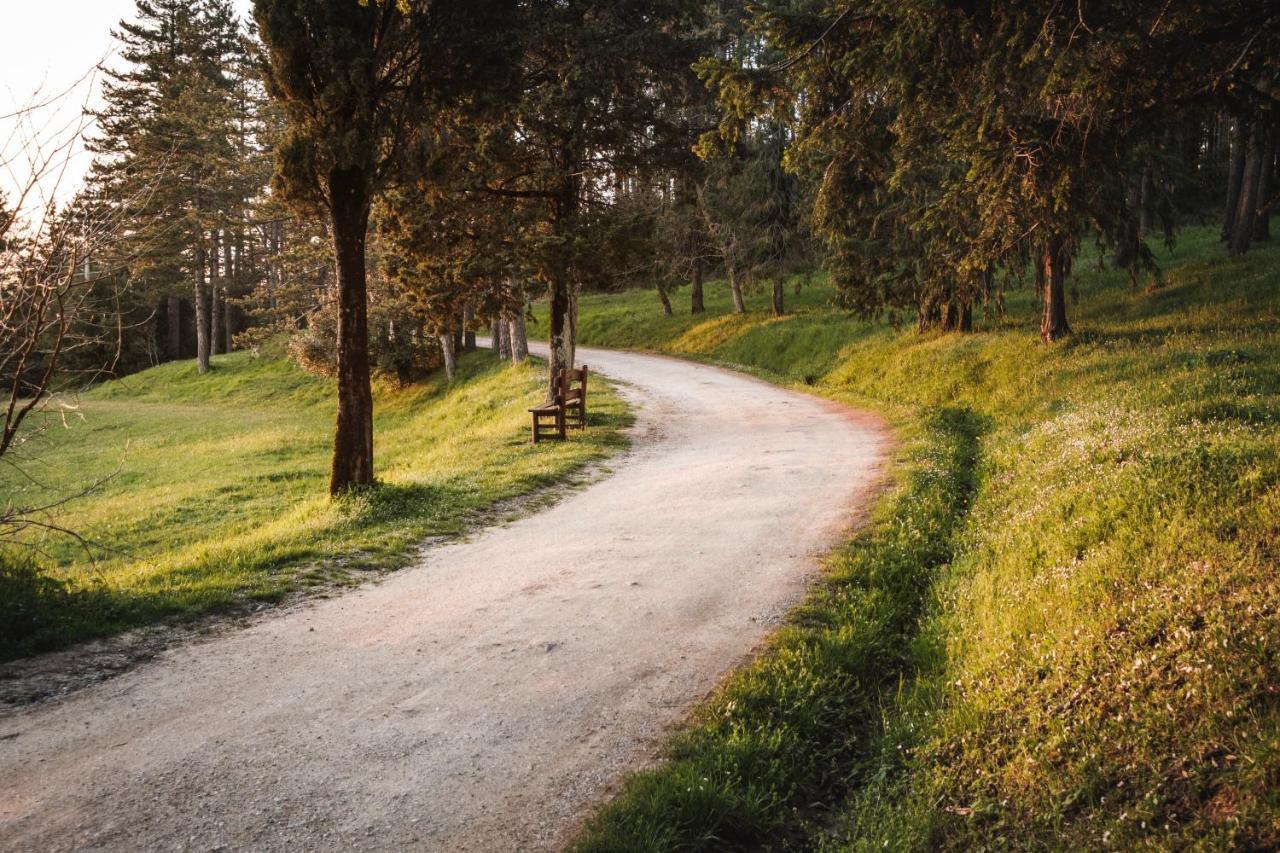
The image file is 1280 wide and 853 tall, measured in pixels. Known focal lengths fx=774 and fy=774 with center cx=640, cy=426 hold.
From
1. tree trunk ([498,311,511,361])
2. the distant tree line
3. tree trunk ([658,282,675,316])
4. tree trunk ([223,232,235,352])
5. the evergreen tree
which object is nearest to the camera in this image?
the distant tree line

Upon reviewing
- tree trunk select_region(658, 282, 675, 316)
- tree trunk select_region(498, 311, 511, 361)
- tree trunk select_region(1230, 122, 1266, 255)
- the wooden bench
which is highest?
tree trunk select_region(1230, 122, 1266, 255)

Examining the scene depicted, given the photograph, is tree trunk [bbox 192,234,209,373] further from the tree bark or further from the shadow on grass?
the shadow on grass

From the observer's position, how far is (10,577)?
6527 millimetres

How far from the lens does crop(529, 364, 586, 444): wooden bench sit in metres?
15.8

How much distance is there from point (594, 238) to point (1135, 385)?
9.99m

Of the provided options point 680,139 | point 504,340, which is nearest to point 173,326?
point 504,340

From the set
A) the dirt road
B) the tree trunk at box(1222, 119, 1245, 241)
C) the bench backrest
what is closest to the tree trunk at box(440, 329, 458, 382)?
the bench backrest

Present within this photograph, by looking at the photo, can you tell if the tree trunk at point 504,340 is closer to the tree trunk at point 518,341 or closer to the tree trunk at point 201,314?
the tree trunk at point 518,341

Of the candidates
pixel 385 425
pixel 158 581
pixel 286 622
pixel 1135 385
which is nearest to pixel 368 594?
pixel 286 622

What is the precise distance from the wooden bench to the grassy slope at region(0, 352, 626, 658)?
521 mm

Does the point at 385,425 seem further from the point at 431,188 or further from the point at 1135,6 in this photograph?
the point at 1135,6

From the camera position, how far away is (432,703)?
5.10 metres

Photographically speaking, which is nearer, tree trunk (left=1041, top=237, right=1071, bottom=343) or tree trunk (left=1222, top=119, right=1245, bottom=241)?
tree trunk (left=1041, top=237, right=1071, bottom=343)

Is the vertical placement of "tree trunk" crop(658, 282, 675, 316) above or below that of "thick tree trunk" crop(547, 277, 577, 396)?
above
